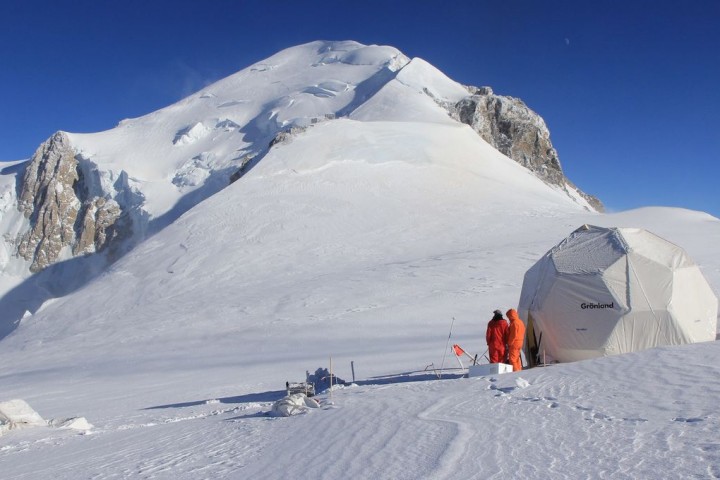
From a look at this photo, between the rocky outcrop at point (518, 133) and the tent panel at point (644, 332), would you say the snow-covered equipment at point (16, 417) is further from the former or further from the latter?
the rocky outcrop at point (518, 133)

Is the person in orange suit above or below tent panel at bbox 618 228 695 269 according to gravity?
below

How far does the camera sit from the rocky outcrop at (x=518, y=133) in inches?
2435

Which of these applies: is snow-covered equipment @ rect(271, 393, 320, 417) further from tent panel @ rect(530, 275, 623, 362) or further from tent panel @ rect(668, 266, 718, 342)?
tent panel @ rect(668, 266, 718, 342)

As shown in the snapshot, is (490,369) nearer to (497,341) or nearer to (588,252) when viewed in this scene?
(497,341)

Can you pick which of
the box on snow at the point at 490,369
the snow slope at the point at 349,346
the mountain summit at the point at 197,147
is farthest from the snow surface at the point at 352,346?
the mountain summit at the point at 197,147

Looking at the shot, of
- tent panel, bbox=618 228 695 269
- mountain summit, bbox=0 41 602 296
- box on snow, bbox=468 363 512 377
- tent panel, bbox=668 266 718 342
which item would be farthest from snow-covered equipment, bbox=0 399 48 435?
mountain summit, bbox=0 41 602 296

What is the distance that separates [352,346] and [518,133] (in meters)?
52.2

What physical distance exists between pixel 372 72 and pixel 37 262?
38832 millimetres

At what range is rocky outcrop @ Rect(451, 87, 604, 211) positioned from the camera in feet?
203

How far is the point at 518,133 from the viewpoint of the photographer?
6406cm

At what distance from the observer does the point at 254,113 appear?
206 ft

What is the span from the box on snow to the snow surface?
49cm

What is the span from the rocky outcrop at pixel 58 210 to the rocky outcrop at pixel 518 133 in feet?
122

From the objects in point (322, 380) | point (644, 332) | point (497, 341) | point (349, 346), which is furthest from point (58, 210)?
point (644, 332)
